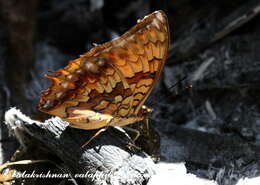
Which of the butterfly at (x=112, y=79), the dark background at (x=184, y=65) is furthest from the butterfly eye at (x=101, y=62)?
the dark background at (x=184, y=65)

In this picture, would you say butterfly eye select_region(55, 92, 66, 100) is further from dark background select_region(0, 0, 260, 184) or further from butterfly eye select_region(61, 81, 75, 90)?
dark background select_region(0, 0, 260, 184)

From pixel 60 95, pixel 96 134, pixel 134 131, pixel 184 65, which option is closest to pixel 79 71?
pixel 60 95

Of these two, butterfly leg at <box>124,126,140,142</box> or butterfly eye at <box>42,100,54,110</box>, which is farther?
butterfly leg at <box>124,126,140,142</box>

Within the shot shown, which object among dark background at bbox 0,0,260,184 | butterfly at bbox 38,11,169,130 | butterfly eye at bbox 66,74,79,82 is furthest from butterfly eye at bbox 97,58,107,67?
dark background at bbox 0,0,260,184

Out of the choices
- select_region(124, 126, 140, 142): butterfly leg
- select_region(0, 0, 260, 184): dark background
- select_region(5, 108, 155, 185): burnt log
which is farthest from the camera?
select_region(0, 0, 260, 184): dark background

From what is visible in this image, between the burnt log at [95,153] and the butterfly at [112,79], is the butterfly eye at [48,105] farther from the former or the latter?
the burnt log at [95,153]

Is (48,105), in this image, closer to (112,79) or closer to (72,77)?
(72,77)
